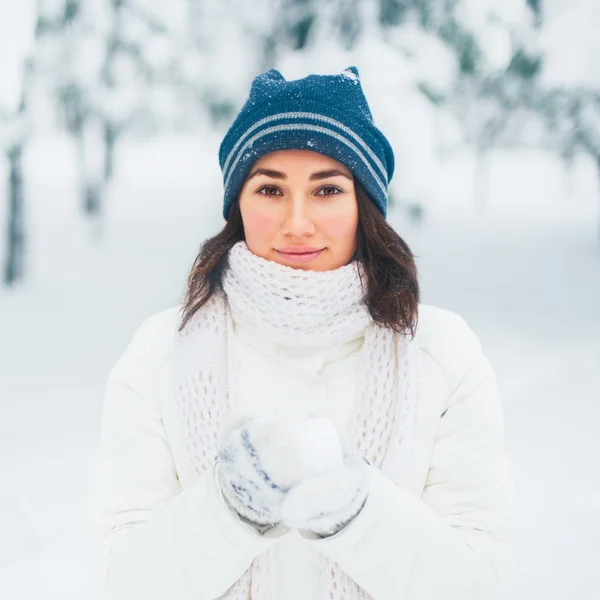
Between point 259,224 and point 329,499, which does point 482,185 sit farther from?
point 329,499

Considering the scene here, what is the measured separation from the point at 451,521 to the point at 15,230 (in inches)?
281

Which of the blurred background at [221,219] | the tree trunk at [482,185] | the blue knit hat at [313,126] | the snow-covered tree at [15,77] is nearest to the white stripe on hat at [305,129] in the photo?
the blue knit hat at [313,126]

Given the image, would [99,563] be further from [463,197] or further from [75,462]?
[463,197]

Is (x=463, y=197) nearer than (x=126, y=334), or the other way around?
(x=126, y=334)

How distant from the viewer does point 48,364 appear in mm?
5504

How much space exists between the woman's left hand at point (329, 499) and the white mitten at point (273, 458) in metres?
0.01

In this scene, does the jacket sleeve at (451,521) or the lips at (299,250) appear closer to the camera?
the jacket sleeve at (451,521)

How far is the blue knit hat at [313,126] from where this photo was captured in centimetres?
125

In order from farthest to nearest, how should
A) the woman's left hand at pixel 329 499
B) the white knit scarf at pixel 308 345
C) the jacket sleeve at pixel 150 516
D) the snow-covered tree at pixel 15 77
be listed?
the snow-covered tree at pixel 15 77
the white knit scarf at pixel 308 345
the jacket sleeve at pixel 150 516
the woman's left hand at pixel 329 499

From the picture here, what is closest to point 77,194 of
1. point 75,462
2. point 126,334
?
point 126,334

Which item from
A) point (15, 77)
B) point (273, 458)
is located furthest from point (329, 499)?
point (15, 77)

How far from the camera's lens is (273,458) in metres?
0.92

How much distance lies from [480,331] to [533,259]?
332 centimetres

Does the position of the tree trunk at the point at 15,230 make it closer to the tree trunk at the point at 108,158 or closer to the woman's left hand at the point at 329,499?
the tree trunk at the point at 108,158
